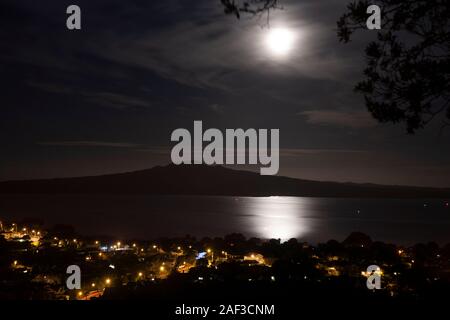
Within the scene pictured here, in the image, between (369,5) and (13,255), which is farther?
(13,255)

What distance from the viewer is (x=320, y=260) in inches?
635

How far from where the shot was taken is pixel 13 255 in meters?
17.8

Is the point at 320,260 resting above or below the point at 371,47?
below

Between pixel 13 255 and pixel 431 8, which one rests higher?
pixel 431 8
